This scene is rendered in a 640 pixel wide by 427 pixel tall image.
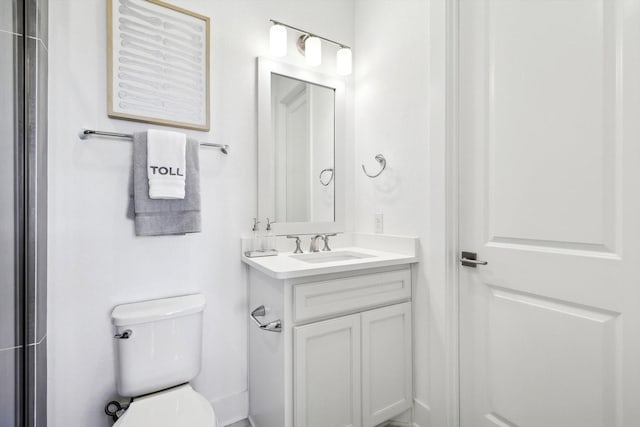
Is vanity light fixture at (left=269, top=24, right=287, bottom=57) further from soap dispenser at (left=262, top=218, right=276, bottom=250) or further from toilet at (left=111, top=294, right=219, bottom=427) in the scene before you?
toilet at (left=111, top=294, right=219, bottom=427)

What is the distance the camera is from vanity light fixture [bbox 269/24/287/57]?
1.66 m

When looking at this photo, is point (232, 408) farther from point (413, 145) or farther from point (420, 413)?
point (413, 145)

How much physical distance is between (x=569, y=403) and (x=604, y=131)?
3.19ft

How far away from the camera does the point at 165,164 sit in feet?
4.48

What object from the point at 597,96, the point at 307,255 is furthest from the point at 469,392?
the point at 597,96

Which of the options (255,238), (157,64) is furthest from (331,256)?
(157,64)

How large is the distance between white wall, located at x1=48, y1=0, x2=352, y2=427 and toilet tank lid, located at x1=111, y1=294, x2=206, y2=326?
6 cm

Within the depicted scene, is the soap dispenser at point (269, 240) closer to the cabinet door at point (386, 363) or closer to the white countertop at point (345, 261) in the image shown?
the white countertop at point (345, 261)

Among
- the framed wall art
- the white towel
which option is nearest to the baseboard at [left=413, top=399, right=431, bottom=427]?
the white towel

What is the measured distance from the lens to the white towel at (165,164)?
52.7 inches

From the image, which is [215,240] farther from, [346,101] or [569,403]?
[569,403]

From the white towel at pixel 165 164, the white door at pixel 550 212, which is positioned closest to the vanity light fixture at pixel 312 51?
the white door at pixel 550 212

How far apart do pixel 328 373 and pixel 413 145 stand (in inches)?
47.2

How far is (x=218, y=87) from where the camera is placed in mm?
1599
